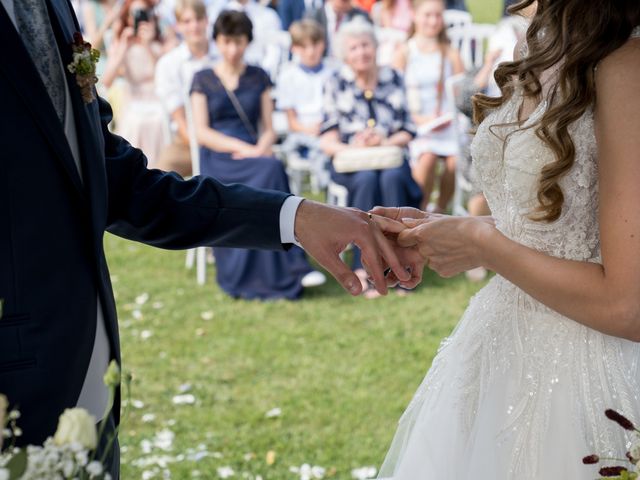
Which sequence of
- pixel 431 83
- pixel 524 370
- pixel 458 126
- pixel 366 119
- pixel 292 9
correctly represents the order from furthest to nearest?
pixel 292 9
pixel 431 83
pixel 458 126
pixel 366 119
pixel 524 370

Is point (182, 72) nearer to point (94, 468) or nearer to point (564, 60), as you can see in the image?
point (564, 60)

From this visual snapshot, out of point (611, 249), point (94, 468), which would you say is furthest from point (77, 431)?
point (611, 249)

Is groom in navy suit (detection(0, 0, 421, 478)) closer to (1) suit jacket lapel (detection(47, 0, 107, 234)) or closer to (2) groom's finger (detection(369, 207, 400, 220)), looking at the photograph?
(1) suit jacket lapel (detection(47, 0, 107, 234))

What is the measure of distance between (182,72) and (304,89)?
153 centimetres

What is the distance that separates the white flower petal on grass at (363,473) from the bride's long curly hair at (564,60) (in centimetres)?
238

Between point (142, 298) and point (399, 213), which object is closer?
point (399, 213)

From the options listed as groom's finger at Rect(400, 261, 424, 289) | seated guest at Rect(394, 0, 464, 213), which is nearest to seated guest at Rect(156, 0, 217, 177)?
seated guest at Rect(394, 0, 464, 213)

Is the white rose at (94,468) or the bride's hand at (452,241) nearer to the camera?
the white rose at (94,468)

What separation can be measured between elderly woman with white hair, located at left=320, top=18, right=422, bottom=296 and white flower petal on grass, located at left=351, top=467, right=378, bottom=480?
A: 133 inches

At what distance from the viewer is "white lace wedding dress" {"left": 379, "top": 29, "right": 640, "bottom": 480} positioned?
230 cm

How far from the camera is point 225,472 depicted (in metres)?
4.49

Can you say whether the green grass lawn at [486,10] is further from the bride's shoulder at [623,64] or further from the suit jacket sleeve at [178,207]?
the bride's shoulder at [623,64]

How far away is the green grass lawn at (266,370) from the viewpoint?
15.5 feet

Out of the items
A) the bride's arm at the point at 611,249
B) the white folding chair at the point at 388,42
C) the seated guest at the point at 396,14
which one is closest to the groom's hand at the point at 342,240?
the bride's arm at the point at 611,249
